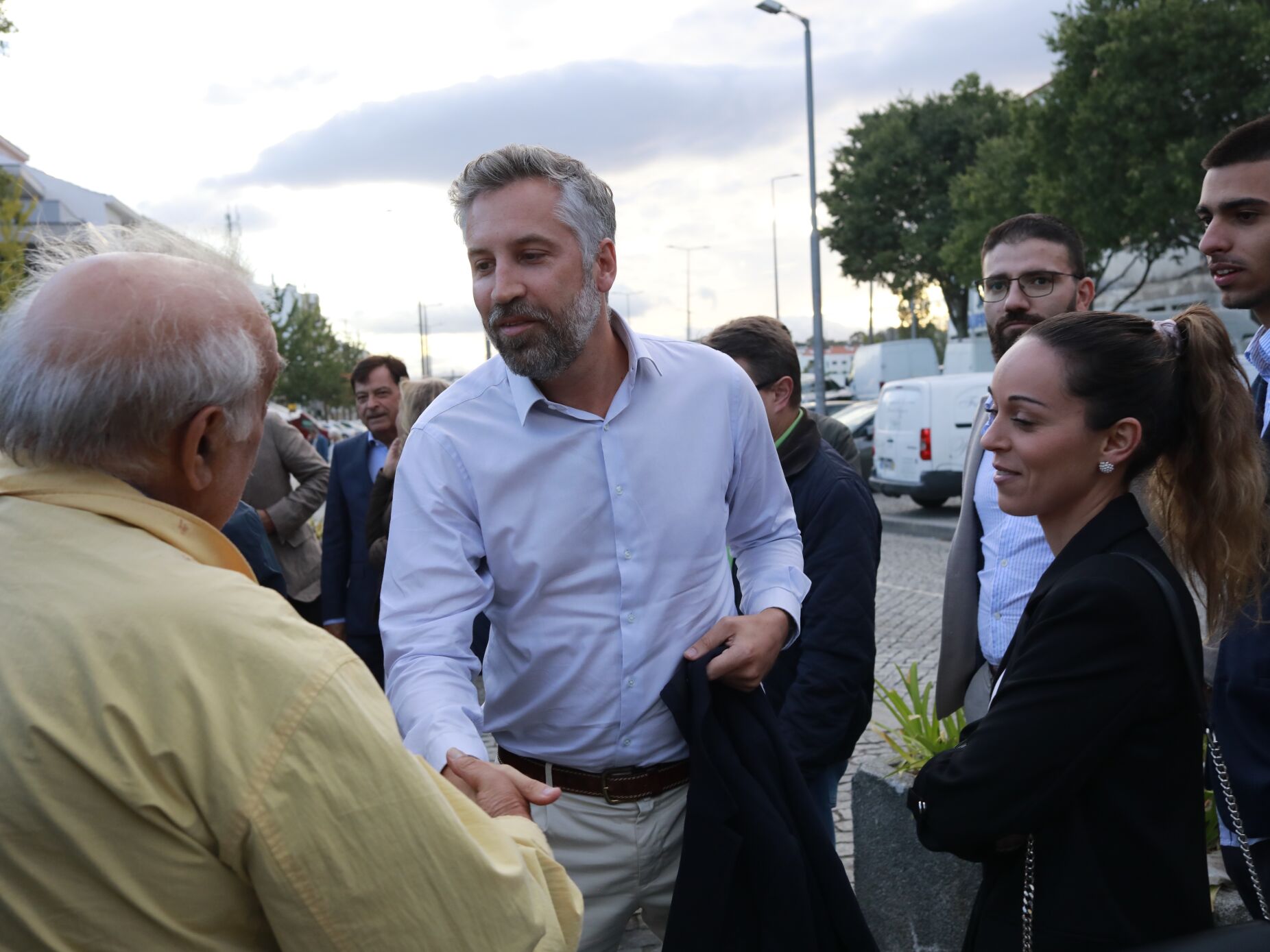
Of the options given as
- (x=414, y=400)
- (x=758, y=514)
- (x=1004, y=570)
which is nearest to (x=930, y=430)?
(x=414, y=400)

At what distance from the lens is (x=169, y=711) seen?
1.22m

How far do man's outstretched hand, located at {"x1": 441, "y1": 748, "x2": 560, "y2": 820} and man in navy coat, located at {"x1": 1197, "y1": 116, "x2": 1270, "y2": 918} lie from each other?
122cm

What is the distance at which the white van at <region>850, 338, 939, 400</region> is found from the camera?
110 ft

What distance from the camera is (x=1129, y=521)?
2082mm

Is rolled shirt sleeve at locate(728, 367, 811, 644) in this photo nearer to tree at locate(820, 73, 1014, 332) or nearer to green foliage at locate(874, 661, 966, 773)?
green foliage at locate(874, 661, 966, 773)

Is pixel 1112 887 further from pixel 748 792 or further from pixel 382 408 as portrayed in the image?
pixel 382 408

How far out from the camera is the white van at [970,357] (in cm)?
2592

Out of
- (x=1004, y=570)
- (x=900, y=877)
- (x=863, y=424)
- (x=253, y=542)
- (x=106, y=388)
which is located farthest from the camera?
(x=863, y=424)

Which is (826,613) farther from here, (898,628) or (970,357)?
(970,357)

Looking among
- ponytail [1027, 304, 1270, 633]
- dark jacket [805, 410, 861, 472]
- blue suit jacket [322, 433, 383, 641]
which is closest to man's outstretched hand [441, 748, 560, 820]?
ponytail [1027, 304, 1270, 633]

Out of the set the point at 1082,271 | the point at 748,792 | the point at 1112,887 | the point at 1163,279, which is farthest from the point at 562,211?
the point at 1163,279

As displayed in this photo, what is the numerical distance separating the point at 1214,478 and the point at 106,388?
78.0 inches

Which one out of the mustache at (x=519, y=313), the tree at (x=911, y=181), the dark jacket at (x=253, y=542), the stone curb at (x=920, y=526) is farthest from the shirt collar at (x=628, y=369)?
the tree at (x=911, y=181)

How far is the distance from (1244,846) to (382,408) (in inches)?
199
